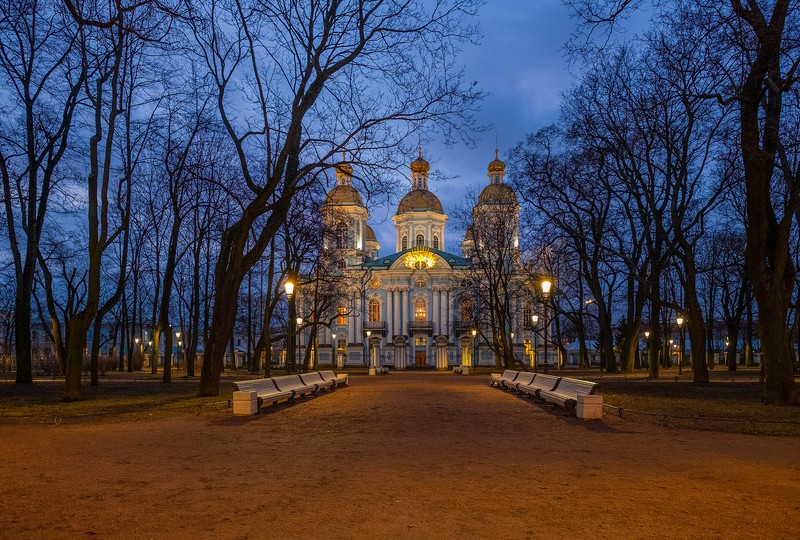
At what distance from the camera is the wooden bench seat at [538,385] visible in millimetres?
17766

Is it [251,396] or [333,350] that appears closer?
[251,396]

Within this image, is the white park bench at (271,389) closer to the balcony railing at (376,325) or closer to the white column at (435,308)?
the balcony railing at (376,325)

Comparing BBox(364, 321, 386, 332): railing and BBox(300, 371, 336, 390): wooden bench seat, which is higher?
BBox(364, 321, 386, 332): railing

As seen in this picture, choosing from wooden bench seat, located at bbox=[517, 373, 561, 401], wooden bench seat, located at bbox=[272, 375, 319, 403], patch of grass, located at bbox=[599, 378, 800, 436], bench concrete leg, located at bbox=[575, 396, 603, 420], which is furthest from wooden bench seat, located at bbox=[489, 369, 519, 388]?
bench concrete leg, located at bbox=[575, 396, 603, 420]

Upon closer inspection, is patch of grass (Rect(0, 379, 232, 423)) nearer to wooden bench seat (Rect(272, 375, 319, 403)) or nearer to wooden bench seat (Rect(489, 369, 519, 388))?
wooden bench seat (Rect(272, 375, 319, 403))

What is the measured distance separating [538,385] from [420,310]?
200 ft

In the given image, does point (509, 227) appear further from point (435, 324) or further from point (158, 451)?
point (435, 324)

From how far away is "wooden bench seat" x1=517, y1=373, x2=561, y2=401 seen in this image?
Result: 1777cm

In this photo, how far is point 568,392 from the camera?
50.8ft

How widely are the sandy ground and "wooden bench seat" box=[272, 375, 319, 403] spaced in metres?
5.45

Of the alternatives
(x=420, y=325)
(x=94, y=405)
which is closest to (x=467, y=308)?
(x=420, y=325)

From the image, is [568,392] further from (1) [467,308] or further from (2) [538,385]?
(1) [467,308]

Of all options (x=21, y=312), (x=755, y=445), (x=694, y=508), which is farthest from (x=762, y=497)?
(x=21, y=312)

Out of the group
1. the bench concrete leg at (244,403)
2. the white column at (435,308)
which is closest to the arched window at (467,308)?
the white column at (435,308)
